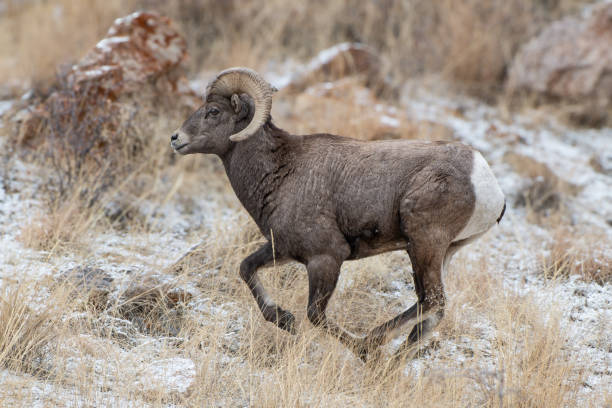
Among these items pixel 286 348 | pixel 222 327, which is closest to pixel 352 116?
pixel 222 327

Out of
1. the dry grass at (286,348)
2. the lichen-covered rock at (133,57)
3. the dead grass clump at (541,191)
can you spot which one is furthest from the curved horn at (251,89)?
the dead grass clump at (541,191)

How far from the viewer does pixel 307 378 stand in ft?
13.6

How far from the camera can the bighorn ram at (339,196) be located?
420 cm

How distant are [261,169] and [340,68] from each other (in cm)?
506

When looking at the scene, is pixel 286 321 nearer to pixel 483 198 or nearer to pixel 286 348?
pixel 286 348

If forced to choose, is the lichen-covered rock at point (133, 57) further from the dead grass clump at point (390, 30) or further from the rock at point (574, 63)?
the rock at point (574, 63)

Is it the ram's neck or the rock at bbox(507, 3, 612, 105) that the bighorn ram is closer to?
the ram's neck

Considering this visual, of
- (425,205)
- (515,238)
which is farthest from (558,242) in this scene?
(425,205)

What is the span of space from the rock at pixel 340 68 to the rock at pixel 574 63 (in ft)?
7.00

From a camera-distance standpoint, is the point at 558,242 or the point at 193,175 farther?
the point at 193,175

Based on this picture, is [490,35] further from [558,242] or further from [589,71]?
[558,242]

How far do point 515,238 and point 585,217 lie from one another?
3.65ft

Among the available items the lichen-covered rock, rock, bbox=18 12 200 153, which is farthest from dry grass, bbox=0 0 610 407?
the lichen-covered rock

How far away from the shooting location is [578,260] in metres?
5.97
